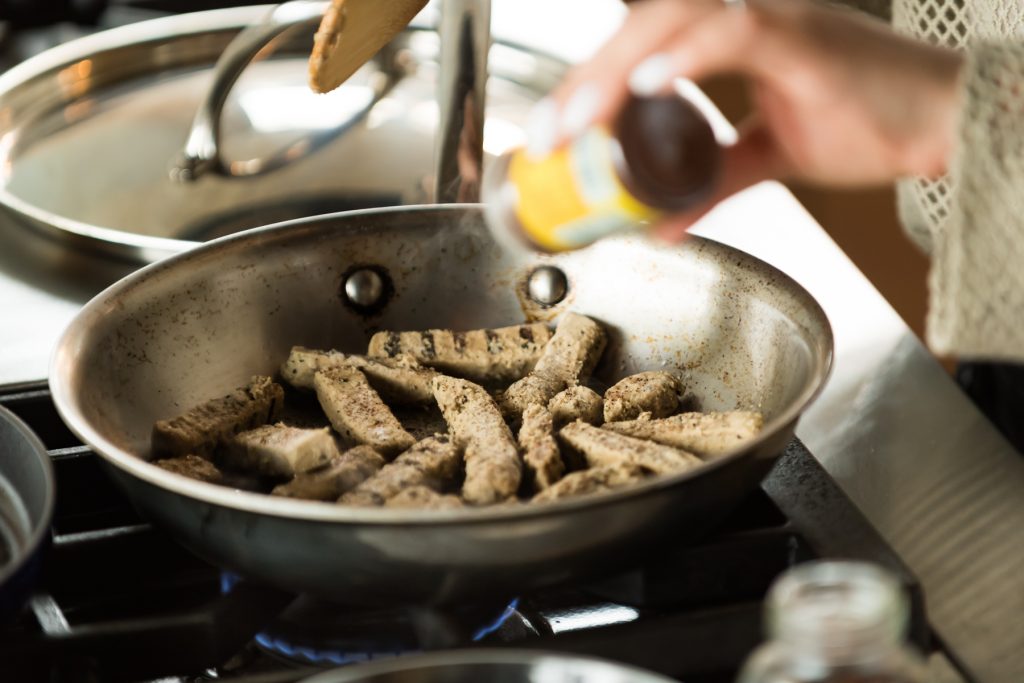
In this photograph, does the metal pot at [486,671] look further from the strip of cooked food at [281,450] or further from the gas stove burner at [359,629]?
the strip of cooked food at [281,450]

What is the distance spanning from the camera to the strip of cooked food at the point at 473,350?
106 cm

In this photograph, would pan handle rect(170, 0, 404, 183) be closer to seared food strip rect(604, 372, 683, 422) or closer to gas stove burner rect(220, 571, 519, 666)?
seared food strip rect(604, 372, 683, 422)

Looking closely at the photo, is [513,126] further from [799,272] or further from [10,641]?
[10,641]

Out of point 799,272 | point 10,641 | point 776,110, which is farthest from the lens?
point 799,272

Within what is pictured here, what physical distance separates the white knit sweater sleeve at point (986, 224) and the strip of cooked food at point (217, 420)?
0.50 meters

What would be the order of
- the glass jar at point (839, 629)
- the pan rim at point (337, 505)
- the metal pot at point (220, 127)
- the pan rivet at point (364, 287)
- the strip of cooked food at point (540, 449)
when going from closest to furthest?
the glass jar at point (839, 629) < the pan rim at point (337, 505) < the strip of cooked food at point (540, 449) < the pan rivet at point (364, 287) < the metal pot at point (220, 127)

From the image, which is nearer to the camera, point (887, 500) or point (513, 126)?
point (887, 500)

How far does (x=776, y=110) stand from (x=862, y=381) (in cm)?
33

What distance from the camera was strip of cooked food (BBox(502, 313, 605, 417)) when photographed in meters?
1.02

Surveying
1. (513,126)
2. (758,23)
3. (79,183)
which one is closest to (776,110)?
(758,23)

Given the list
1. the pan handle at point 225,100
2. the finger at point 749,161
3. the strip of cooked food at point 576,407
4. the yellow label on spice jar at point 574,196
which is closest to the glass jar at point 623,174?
the yellow label on spice jar at point 574,196

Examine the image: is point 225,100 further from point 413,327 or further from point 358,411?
point 358,411

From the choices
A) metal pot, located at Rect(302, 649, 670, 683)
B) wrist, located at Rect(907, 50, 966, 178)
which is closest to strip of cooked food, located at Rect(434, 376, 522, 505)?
metal pot, located at Rect(302, 649, 670, 683)

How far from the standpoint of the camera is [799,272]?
1.26m
